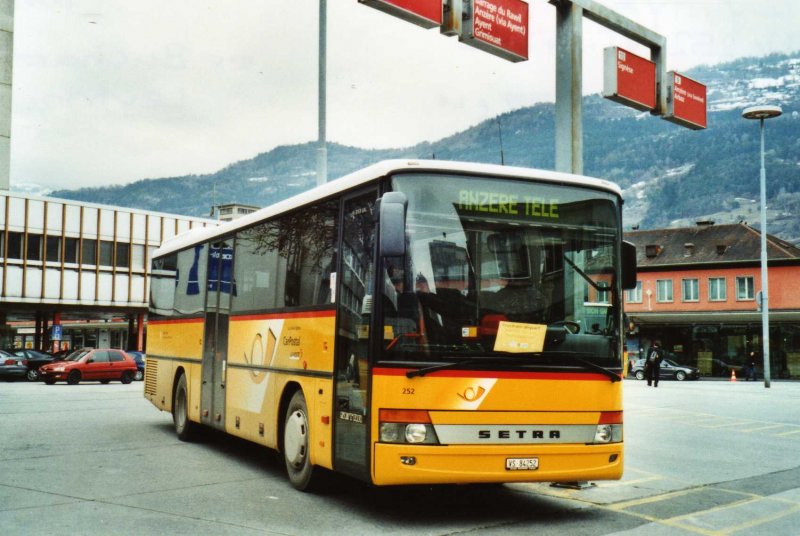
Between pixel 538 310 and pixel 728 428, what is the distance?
1167 cm

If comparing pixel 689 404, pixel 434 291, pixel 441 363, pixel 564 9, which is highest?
pixel 564 9

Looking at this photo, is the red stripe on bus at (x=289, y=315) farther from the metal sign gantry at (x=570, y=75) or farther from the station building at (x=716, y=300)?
the station building at (x=716, y=300)

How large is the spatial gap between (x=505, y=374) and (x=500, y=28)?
4533 millimetres

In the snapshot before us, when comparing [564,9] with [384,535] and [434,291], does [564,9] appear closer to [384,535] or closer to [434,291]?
[434,291]

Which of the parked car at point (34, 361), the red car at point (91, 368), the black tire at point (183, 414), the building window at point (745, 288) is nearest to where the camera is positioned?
the black tire at point (183, 414)

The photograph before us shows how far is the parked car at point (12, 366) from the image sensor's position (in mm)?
38250

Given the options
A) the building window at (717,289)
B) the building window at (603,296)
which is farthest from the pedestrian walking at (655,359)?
the building window at (717,289)

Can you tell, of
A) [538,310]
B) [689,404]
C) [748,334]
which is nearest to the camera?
[538,310]

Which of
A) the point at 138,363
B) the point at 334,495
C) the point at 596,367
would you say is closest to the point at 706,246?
the point at 138,363

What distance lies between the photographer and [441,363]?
7.55m

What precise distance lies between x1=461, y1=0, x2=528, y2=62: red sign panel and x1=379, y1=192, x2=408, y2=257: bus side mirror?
11.2 ft

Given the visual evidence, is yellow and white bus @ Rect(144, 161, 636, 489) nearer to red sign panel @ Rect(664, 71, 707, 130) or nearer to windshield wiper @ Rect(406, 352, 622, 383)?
windshield wiper @ Rect(406, 352, 622, 383)

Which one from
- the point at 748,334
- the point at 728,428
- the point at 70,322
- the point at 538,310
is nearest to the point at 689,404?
the point at 728,428

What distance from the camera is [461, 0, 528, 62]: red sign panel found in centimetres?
1002
